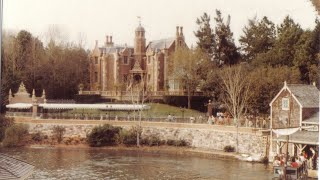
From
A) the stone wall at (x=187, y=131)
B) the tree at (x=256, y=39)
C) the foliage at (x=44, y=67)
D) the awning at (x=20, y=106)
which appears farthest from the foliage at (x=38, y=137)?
the tree at (x=256, y=39)

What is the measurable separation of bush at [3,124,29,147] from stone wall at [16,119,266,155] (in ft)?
0.78

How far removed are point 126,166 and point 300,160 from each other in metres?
4.55

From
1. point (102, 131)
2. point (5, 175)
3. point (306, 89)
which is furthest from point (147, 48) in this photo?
point (5, 175)

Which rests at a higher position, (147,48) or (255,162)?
(147,48)

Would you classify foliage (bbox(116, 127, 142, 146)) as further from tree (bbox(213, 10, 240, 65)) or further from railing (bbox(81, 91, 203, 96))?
tree (bbox(213, 10, 240, 65))

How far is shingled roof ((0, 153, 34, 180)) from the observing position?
26.0ft

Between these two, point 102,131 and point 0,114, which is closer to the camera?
point 0,114

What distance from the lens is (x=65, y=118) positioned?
1788 centimetres

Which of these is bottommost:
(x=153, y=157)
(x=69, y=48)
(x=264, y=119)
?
(x=153, y=157)

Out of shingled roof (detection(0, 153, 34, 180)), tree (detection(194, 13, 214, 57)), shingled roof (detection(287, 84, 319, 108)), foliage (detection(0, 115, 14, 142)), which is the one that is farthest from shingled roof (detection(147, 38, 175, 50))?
shingled roof (detection(0, 153, 34, 180))

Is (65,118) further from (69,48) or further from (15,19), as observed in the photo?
(15,19)

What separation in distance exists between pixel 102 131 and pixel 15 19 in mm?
5923

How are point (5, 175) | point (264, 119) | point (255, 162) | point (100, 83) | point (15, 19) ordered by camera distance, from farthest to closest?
point (100, 83)
point (264, 119)
point (255, 162)
point (15, 19)
point (5, 175)

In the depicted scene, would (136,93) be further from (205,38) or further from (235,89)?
(235,89)
